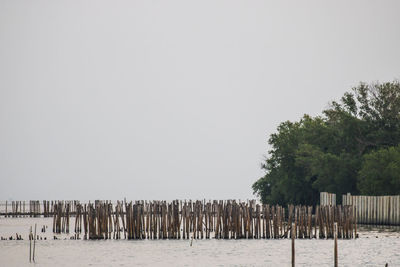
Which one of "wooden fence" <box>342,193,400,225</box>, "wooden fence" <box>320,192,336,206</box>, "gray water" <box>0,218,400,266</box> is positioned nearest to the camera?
"gray water" <box>0,218,400,266</box>

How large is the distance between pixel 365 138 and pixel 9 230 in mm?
26710

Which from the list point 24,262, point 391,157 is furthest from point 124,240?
point 391,157

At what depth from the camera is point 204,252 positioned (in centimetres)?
3500

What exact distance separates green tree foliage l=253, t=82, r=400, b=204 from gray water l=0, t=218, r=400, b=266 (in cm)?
1143

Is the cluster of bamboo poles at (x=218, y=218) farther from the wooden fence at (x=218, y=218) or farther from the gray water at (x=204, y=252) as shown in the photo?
Answer: the gray water at (x=204, y=252)

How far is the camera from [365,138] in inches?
2121

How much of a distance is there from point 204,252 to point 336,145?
2332cm

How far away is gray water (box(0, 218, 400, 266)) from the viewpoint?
31.3 metres

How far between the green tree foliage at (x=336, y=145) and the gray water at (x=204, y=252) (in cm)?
1143

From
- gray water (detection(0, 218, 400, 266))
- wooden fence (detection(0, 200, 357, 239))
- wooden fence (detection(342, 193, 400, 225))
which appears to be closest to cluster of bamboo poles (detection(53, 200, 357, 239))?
wooden fence (detection(0, 200, 357, 239))

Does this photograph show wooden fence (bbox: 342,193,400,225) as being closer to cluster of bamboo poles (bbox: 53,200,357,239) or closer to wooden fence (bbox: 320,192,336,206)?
wooden fence (bbox: 320,192,336,206)

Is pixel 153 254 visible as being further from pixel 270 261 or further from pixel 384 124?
pixel 384 124

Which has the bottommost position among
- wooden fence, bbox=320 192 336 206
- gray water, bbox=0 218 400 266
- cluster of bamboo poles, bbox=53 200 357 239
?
gray water, bbox=0 218 400 266

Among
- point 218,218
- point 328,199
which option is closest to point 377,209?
point 328,199
